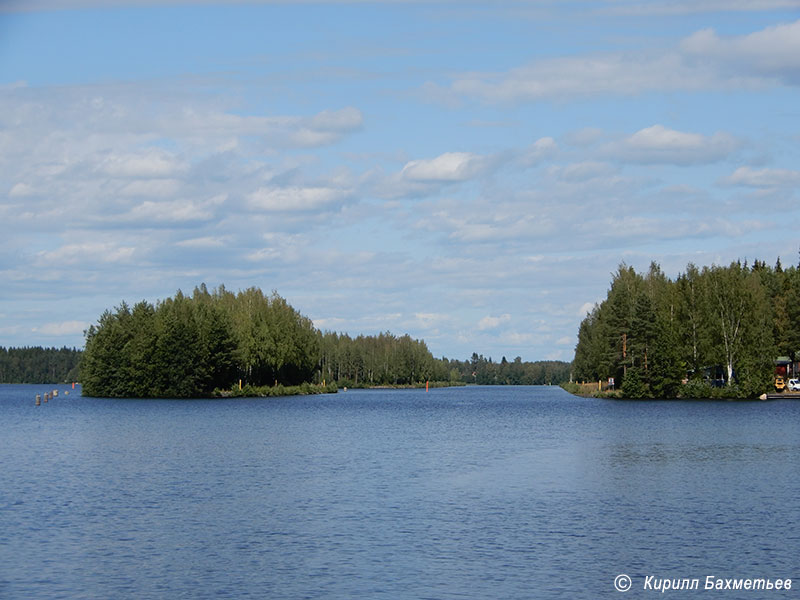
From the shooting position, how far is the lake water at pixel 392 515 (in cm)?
2392

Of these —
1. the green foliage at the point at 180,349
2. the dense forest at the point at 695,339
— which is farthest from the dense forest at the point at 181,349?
the dense forest at the point at 695,339

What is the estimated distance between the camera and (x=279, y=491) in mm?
38500

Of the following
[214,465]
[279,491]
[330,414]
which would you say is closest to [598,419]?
[330,414]

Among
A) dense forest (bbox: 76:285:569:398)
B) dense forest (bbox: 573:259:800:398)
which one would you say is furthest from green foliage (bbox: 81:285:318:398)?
dense forest (bbox: 573:259:800:398)

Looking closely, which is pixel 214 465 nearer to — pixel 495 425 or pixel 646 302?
pixel 495 425

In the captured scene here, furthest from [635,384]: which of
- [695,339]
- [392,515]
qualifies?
[392,515]

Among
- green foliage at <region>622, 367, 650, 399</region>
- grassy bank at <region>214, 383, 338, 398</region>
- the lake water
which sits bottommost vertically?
the lake water

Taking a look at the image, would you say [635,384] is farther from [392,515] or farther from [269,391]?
[392,515]

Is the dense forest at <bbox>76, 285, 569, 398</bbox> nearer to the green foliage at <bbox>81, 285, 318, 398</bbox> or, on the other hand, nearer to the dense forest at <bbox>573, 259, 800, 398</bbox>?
the green foliage at <bbox>81, 285, 318, 398</bbox>

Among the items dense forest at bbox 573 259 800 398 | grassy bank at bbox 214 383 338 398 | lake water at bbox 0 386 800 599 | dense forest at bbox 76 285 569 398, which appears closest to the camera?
lake water at bbox 0 386 800 599

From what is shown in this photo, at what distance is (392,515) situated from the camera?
3253 cm

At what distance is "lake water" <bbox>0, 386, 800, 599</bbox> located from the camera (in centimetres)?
2392

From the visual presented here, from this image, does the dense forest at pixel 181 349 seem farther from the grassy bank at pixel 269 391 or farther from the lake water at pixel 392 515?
the lake water at pixel 392 515

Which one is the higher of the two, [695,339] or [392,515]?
[695,339]
